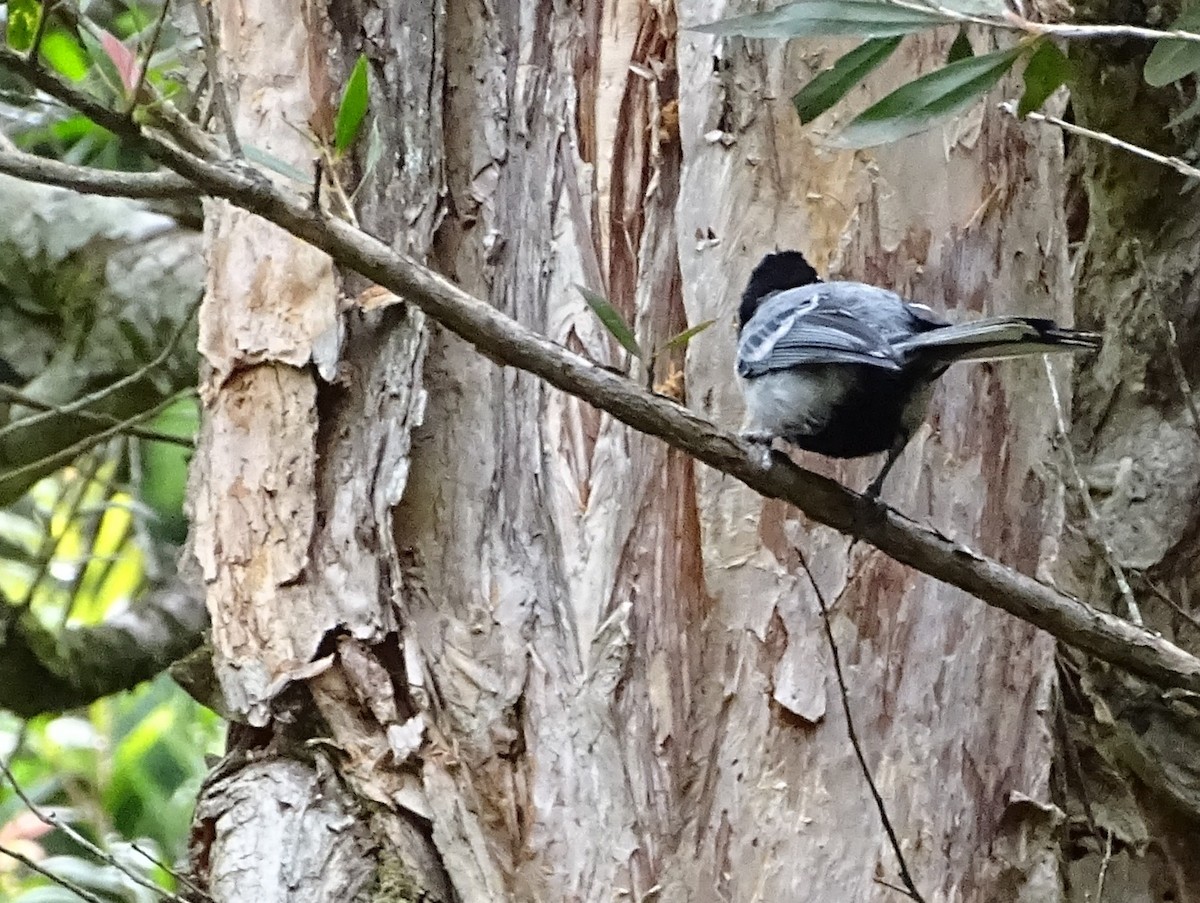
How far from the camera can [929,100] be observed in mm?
1212

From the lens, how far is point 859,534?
1.37 metres

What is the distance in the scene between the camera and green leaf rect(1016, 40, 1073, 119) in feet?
4.20

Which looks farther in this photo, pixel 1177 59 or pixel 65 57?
pixel 65 57

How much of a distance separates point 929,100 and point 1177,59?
0.84 ft

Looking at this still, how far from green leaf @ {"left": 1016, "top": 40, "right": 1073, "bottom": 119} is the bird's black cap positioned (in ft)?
1.26

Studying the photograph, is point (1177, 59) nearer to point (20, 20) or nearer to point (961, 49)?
point (961, 49)

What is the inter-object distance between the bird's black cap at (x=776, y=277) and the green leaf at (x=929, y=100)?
41 centimetres

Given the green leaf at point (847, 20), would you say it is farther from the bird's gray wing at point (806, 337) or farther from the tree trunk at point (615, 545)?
the tree trunk at point (615, 545)

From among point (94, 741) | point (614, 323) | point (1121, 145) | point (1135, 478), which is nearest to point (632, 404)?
point (614, 323)

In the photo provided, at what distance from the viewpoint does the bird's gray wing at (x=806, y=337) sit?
1401mm

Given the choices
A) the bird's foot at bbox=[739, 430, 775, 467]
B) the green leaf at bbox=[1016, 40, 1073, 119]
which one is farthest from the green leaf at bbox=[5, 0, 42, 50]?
the green leaf at bbox=[1016, 40, 1073, 119]

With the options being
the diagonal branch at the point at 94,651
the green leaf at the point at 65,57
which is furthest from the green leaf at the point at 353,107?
the green leaf at the point at 65,57

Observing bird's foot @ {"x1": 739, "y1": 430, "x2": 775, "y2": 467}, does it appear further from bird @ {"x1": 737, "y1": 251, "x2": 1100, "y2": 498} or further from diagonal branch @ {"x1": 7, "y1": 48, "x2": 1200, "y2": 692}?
diagonal branch @ {"x1": 7, "y1": 48, "x2": 1200, "y2": 692}

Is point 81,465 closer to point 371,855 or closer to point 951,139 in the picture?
point 371,855
